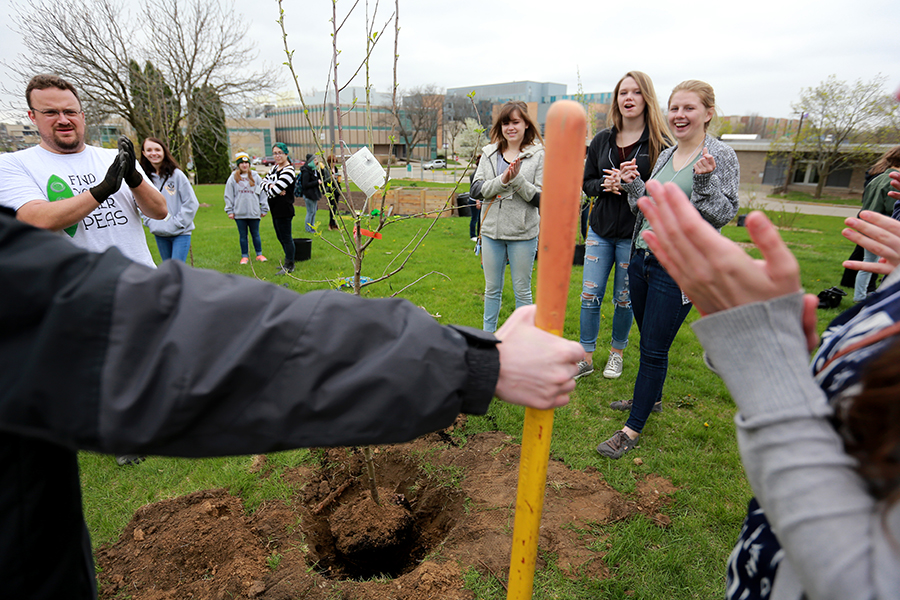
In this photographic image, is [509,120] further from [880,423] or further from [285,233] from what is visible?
[285,233]

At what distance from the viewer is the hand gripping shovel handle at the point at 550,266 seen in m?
1.18

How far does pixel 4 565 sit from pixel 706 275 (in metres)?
1.39

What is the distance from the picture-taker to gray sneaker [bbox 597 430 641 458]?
3.30 m

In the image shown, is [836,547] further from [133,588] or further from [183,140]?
[183,140]

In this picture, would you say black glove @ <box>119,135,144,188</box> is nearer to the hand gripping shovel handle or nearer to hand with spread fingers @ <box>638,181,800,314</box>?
the hand gripping shovel handle

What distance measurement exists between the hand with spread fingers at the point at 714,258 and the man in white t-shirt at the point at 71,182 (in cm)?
311

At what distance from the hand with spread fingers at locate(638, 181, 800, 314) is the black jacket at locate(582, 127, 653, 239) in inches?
121

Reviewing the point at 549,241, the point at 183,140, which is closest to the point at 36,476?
the point at 549,241

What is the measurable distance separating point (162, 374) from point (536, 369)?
795 mm

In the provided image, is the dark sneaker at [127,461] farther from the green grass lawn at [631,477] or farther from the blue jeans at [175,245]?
the blue jeans at [175,245]

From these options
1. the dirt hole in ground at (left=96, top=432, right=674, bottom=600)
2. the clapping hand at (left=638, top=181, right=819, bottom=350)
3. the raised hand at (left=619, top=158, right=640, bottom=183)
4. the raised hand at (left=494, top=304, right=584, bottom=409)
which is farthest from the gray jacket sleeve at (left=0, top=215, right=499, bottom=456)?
the raised hand at (left=619, top=158, right=640, bottom=183)

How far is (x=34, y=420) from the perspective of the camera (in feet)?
2.62

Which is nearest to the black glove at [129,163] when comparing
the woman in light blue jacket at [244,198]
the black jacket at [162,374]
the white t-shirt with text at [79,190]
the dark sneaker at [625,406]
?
the white t-shirt with text at [79,190]

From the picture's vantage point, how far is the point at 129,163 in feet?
9.91
